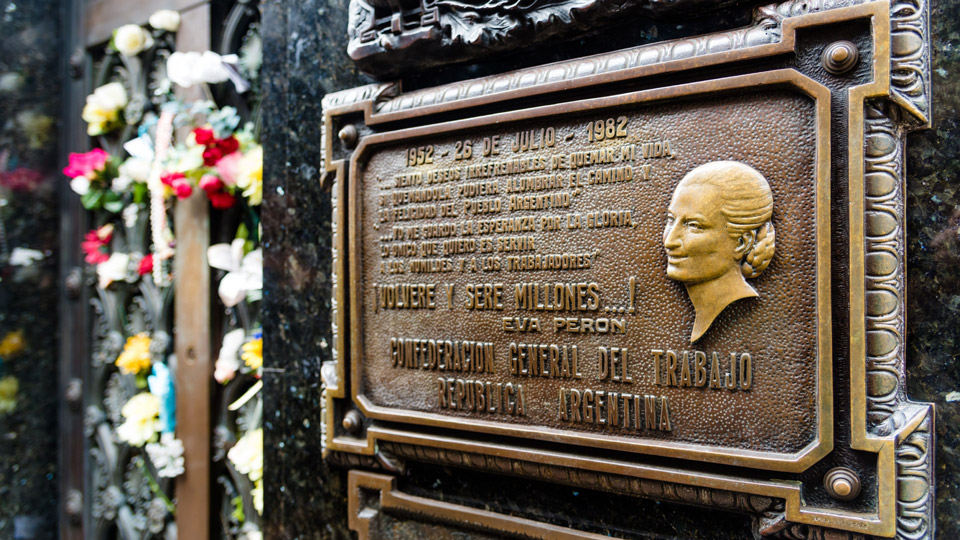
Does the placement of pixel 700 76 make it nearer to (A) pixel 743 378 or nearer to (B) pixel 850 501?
(A) pixel 743 378

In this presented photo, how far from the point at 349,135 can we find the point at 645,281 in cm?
109

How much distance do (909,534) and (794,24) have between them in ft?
3.77

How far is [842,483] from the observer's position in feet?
4.40

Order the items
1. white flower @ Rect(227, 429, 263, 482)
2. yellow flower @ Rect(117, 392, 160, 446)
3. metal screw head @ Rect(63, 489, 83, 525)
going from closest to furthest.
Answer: white flower @ Rect(227, 429, 263, 482), yellow flower @ Rect(117, 392, 160, 446), metal screw head @ Rect(63, 489, 83, 525)

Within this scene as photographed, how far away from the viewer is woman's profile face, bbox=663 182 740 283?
1.43m

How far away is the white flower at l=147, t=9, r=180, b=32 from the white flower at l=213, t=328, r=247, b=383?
5.05 ft

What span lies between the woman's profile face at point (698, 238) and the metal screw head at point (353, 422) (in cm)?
110

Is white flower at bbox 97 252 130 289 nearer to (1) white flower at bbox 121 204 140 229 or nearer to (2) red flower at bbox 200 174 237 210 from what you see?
(1) white flower at bbox 121 204 140 229

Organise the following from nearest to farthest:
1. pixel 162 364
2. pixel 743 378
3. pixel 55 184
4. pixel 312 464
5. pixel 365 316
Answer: pixel 743 378 < pixel 365 316 < pixel 312 464 < pixel 162 364 < pixel 55 184

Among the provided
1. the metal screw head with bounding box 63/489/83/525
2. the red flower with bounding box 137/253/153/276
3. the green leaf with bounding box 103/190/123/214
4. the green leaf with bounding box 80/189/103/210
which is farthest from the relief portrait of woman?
the metal screw head with bounding box 63/489/83/525

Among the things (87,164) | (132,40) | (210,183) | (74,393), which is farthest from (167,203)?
(74,393)

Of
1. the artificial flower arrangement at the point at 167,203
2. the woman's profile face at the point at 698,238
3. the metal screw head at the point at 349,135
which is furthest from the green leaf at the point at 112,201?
the woman's profile face at the point at 698,238

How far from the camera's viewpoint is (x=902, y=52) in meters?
1.34

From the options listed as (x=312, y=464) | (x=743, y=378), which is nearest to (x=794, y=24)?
(x=743, y=378)
